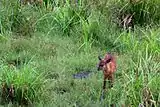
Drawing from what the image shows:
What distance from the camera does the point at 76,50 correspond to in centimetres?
660

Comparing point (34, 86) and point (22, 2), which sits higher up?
point (22, 2)

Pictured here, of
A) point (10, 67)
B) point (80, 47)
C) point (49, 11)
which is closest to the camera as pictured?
point (10, 67)

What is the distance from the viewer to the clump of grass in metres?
5.11

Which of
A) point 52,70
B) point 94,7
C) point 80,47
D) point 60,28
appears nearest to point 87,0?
point 94,7

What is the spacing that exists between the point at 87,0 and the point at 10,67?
2.57 metres

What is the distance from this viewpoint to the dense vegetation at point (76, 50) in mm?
5102

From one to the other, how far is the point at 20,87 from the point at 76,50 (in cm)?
166

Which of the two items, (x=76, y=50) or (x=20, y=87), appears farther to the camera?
(x=76, y=50)

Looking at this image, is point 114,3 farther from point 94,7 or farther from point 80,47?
point 80,47

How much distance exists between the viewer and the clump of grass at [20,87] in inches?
201

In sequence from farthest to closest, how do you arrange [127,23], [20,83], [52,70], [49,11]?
1. [49,11]
2. [127,23]
3. [52,70]
4. [20,83]

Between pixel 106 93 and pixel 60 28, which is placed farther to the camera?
pixel 60 28

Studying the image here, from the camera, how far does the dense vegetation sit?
510cm

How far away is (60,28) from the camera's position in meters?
7.23
